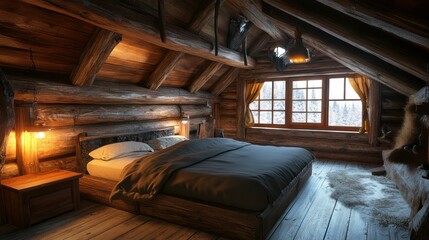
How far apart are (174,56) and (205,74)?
1.30 m

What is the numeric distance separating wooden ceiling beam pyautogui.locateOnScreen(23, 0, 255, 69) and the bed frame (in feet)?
5.85

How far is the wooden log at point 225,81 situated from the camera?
6.49 metres

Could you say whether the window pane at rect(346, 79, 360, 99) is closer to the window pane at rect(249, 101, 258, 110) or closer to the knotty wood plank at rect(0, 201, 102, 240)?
the window pane at rect(249, 101, 258, 110)

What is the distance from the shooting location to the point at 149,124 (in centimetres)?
497

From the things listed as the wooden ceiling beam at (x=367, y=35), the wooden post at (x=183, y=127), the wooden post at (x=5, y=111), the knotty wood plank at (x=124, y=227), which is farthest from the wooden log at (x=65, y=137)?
the wooden ceiling beam at (x=367, y=35)

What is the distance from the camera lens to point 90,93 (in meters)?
3.78

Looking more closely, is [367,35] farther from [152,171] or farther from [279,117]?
[279,117]

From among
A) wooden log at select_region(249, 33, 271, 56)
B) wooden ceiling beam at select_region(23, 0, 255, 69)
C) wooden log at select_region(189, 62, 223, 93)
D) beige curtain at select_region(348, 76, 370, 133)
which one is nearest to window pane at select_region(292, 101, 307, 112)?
beige curtain at select_region(348, 76, 370, 133)

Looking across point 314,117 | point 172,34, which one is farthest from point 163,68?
point 314,117

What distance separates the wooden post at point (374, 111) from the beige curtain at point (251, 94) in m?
2.43

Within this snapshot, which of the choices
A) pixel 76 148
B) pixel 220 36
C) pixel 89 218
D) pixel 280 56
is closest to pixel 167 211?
pixel 89 218

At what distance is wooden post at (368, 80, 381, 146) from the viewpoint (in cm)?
520

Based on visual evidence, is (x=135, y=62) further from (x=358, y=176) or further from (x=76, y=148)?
(x=358, y=176)

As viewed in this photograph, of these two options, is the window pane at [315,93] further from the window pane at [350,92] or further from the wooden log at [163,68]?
the wooden log at [163,68]
